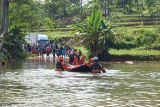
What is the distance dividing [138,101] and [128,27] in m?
53.4

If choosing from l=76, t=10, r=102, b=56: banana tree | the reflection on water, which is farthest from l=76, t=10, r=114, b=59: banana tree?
the reflection on water

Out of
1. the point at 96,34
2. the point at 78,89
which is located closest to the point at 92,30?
the point at 96,34

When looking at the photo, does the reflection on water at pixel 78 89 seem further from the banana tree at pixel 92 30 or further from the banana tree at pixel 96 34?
the banana tree at pixel 96 34

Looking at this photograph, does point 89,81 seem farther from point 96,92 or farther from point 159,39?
point 159,39

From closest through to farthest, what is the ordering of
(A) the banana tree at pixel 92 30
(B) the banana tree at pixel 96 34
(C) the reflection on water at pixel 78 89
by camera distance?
(C) the reflection on water at pixel 78 89 → (A) the banana tree at pixel 92 30 → (B) the banana tree at pixel 96 34

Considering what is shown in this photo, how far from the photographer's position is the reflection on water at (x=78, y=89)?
20.7 metres

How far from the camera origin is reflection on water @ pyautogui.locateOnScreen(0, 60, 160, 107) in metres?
20.7

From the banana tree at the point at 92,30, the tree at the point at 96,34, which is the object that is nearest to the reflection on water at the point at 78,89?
the banana tree at the point at 92,30

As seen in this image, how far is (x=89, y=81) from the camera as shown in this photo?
99.5ft

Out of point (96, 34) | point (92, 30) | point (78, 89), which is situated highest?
point (92, 30)

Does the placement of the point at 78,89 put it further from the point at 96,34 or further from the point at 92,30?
the point at 96,34

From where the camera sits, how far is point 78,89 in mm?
25750

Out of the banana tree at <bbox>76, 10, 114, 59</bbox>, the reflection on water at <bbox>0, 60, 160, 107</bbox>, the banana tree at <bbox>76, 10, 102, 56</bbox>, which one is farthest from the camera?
the banana tree at <bbox>76, 10, 114, 59</bbox>

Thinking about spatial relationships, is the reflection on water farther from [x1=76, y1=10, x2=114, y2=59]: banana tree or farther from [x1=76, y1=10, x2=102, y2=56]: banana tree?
[x1=76, y1=10, x2=114, y2=59]: banana tree
